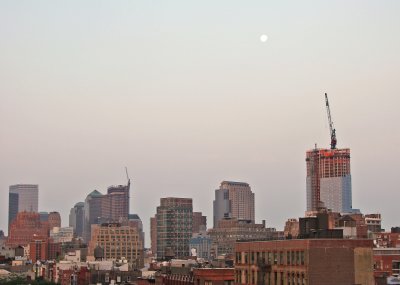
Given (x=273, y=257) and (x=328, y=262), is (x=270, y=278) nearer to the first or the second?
(x=273, y=257)

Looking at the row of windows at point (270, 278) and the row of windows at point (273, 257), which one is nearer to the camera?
the row of windows at point (270, 278)

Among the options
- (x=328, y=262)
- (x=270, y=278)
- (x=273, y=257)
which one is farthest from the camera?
(x=270, y=278)

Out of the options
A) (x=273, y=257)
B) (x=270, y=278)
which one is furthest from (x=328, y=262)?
(x=270, y=278)

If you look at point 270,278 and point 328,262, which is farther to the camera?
point 270,278

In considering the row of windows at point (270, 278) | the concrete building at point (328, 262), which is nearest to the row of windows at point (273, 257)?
the concrete building at point (328, 262)

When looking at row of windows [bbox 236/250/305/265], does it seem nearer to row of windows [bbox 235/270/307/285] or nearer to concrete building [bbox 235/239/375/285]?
concrete building [bbox 235/239/375/285]

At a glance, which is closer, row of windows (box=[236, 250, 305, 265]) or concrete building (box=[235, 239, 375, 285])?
concrete building (box=[235, 239, 375, 285])

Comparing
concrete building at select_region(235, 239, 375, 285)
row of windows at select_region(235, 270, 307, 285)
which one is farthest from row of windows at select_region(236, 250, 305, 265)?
row of windows at select_region(235, 270, 307, 285)

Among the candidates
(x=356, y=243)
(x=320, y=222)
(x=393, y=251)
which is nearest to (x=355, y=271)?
(x=356, y=243)

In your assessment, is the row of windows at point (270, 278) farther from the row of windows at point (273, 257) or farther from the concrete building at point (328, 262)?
the row of windows at point (273, 257)

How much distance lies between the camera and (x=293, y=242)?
10431 cm

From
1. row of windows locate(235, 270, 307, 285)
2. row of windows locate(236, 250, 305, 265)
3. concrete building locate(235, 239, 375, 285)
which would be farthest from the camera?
row of windows locate(236, 250, 305, 265)

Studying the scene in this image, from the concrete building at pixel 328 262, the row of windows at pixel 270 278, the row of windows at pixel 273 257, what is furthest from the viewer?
the row of windows at pixel 273 257

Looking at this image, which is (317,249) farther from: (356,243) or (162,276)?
(162,276)
